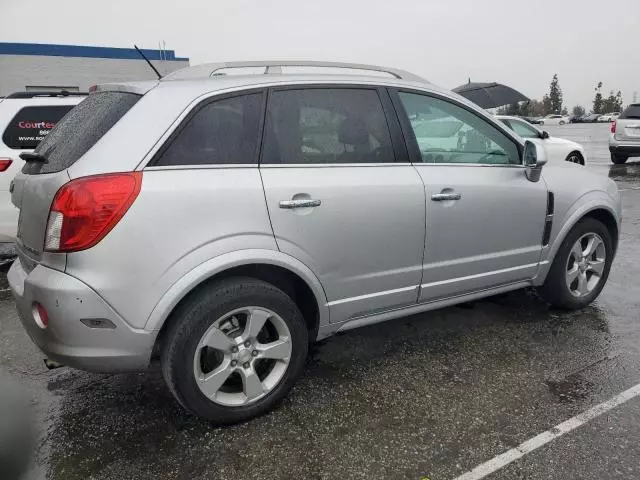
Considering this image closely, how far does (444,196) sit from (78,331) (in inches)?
85.3

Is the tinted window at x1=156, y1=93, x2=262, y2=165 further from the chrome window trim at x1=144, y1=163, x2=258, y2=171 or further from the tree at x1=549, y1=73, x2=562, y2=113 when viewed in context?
the tree at x1=549, y1=73, x2=562, y2=113

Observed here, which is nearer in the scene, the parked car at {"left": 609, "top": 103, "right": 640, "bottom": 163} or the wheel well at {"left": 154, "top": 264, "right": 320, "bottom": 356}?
the wheel well at {"left": 154, "top": 264, "right": 320, "bottom": 356}

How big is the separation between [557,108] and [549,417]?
430 feet

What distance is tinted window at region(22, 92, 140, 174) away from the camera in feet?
8.41

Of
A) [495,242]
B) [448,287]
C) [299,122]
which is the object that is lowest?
[448,287]

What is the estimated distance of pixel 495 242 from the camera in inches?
141

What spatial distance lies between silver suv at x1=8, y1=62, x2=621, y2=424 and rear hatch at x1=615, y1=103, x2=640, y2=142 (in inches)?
536

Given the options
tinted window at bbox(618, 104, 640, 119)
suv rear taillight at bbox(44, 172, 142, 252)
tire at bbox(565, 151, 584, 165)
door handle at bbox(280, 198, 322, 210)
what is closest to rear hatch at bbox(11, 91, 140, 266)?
suv rear taillight at bbox(44, 172, 142, 252)

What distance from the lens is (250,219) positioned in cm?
263

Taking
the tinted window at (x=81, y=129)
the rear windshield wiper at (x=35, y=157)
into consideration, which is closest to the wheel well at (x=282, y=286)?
the tinted window at (x=81, y=129)

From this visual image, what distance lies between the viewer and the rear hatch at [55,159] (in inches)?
99.4

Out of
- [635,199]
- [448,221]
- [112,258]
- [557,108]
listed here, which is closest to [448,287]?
[448,221]

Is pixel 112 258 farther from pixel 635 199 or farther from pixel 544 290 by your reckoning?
pixel 635 199

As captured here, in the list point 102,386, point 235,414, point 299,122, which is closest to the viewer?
point 235,414
